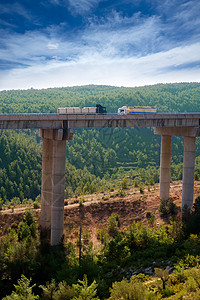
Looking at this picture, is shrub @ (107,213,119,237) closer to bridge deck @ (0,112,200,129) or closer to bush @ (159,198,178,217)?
bush @ (159,198,178,217)

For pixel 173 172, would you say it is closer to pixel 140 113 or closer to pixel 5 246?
pixel 140 113

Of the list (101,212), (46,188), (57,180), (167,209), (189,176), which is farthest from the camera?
(101,212)

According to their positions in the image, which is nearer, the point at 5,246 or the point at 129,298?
the point at 129,298

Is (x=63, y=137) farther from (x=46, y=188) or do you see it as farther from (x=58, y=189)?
(x=46, y=188)

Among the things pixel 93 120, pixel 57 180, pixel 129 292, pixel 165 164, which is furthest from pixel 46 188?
pixel 129 292

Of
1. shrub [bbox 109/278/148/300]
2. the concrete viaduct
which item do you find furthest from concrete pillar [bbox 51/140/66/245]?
shrub [bbox 109/278/148/300]

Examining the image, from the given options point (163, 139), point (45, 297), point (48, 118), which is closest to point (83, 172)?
point (163, 139)
